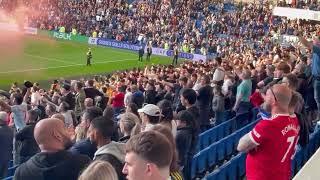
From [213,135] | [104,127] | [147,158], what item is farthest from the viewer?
[213,135]

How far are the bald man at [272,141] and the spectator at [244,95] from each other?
20.7 ft

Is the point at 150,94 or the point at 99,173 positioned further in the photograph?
the point at 150,94

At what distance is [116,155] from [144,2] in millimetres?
46839

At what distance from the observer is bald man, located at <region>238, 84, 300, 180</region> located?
5355 mm

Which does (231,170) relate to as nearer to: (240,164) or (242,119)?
(240,164)

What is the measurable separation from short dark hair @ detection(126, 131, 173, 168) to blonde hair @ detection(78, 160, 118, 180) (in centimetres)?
18

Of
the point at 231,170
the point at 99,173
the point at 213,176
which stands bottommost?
the point at 231,170

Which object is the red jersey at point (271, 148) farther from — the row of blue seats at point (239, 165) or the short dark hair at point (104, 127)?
the row of blue seats at point (239, 165)

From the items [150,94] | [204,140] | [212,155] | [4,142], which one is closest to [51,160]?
[4,142]

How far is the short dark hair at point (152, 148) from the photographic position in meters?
3.47

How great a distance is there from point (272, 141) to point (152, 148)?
2204 millimetres

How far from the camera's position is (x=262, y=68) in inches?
563

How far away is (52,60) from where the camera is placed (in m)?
36.8

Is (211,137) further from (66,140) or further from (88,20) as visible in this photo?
(88,20)
